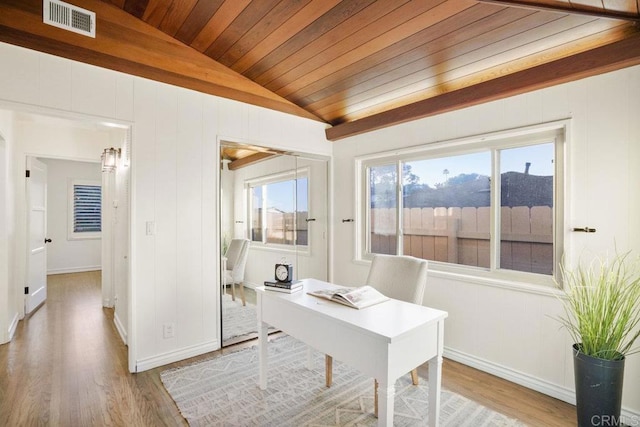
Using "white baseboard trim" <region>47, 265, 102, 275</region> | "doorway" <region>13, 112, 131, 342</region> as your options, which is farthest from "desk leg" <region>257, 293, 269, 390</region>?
"white baseboard trim" <region>47, 265, 102, 275</region>

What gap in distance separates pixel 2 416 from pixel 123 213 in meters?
1.76

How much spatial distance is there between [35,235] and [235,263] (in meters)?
2.84

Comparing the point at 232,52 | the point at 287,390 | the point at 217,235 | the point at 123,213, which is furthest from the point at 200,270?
the point at 232,52

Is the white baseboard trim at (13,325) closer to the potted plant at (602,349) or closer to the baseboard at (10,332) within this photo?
the baseboard at (10,332)

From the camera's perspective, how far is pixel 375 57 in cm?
247

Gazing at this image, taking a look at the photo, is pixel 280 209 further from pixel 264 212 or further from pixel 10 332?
pixel 10 332

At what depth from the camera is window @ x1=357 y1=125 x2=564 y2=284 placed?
236cm

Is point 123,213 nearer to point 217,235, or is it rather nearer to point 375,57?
point 217,235

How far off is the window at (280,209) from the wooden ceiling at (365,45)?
94 centimetres

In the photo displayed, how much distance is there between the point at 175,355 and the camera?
2717mm

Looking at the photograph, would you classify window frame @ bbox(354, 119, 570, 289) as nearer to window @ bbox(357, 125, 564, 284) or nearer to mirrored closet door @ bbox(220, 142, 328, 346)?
window @ bbox(357, 125, 564, 284)

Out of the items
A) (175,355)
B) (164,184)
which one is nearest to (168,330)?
(175,355)

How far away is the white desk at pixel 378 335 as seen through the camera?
4.56ft

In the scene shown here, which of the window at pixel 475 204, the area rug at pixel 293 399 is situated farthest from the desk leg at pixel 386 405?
the window at pixel 475 204
